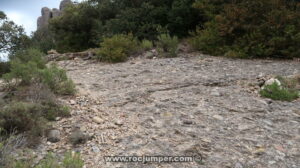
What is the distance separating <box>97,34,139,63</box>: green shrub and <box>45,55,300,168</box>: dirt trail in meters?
1.63

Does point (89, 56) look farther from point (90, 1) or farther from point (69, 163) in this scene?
point (69, 163)

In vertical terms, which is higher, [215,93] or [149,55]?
[149,55]

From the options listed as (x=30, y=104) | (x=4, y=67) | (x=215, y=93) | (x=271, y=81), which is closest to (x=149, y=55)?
(x=215, y=93)

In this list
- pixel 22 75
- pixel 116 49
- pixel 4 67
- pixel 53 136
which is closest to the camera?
pixel 53 136

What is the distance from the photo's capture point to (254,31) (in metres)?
7.24

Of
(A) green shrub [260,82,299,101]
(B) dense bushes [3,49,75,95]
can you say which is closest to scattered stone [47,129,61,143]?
(B) dense bushes [3,49,75,95]

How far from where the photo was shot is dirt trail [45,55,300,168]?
2637 millimetres

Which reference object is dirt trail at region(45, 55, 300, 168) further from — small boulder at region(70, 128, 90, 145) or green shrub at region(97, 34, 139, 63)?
green shrub at region(97, 34, 139, 63)

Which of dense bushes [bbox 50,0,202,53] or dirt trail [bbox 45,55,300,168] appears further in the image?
dense bushes [bbox 50,0,202,53]

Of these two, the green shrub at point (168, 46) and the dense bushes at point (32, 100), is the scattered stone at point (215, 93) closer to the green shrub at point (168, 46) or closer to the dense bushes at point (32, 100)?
the dense bushes at point (32, 100)

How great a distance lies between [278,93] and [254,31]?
3.53m

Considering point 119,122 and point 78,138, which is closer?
point 78,138

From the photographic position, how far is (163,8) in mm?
9742

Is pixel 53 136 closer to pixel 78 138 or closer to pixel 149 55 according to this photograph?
pixel 78 138
